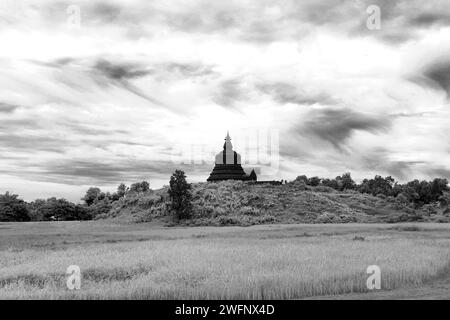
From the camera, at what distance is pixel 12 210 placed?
9731 cm

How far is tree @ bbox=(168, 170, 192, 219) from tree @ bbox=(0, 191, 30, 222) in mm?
38749

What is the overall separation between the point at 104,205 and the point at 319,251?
80.2m

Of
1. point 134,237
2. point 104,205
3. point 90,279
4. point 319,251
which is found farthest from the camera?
point 104,205

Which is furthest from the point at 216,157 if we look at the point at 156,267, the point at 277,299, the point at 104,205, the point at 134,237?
the point at 277,299

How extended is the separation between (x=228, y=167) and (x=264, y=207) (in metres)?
26.8

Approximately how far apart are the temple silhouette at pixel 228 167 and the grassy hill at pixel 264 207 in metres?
9.02

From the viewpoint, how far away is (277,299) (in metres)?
19.0

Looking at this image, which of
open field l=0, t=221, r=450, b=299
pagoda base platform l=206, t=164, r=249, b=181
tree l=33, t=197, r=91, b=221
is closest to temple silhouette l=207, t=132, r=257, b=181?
pagoda base platform l=206, t=164, r=249, b=181

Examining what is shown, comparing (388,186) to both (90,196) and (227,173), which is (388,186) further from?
(90,196)

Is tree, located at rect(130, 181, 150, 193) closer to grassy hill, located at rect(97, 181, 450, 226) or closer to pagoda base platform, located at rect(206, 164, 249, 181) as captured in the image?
pagoda base platform, located at rect(206, 164, 249, 181)

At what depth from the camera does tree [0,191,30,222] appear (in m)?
96.4

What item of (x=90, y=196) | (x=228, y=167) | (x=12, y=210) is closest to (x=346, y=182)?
(x=228, y=167)
